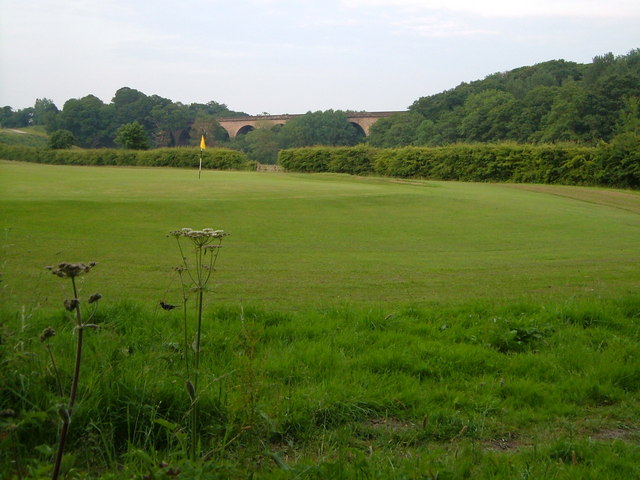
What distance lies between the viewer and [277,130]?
339 ft

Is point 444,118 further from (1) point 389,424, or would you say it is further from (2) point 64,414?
(2) point 64,414

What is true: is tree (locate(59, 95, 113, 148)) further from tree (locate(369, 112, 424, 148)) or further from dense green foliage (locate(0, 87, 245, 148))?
tree (locate(369, 112, 424, 148))

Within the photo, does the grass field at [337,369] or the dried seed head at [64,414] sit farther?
the grass field at [337,369]

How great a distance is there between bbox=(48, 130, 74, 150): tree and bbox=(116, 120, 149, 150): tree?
502 cm

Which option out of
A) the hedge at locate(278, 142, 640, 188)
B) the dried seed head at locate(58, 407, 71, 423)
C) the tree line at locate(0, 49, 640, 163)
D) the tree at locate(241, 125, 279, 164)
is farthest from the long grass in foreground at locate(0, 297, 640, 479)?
the tree at locate(241, 125, 279, 164)

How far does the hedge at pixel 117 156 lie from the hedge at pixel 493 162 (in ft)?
26.8

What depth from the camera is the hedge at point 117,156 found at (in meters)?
56.8

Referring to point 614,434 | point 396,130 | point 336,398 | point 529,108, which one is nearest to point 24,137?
point 396,130

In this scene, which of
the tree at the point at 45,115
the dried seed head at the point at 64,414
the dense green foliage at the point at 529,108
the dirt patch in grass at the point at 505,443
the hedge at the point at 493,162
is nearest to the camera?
the dried seed head at the point at 64,414

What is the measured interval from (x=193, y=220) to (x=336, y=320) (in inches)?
437

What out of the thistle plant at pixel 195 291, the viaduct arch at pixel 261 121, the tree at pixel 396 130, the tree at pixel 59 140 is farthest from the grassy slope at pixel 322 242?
the viaduct arch at pixel 261 121

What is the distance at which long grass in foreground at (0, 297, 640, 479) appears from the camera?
10.4ft

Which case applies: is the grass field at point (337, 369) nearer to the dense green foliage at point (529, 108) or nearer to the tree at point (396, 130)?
the dense green foliage at point (529, 108)

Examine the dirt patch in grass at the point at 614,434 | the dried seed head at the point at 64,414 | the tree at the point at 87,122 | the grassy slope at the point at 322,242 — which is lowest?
the grassy slope at the point at 322,242
